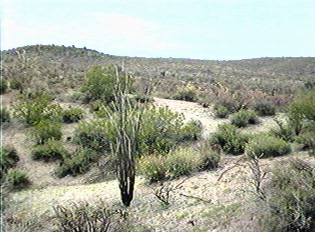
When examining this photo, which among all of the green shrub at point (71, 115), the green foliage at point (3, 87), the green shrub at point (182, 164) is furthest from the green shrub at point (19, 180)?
the green foliage at point (3, 87)

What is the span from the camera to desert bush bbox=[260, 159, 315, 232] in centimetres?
709

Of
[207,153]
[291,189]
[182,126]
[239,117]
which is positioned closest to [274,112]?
[239,117]

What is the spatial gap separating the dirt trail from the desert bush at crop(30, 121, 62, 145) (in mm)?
7409

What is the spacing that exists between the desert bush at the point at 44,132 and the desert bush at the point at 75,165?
189cm

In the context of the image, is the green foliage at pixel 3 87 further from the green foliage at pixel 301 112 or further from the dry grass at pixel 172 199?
the green foliage at pixel 301 112

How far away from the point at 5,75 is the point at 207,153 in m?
17.5

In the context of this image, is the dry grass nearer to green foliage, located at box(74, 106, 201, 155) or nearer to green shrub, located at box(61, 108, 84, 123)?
green foliage, located at box(74, 106, 201, 155)

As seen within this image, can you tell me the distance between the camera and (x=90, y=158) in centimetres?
1548

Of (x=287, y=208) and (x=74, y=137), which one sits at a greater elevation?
(x=287, y=208)

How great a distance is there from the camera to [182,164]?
11703 mm

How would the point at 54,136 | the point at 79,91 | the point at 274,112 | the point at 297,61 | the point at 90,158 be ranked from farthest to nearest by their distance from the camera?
1. the point at 297,61
2. the point at 79,91
3. the point at 274,112
4. the point at 54,136
5. the point at 90,158

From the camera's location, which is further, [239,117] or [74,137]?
[239,117]

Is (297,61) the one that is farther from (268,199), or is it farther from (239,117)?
(268,199)

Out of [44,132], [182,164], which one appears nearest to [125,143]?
[182,164]
